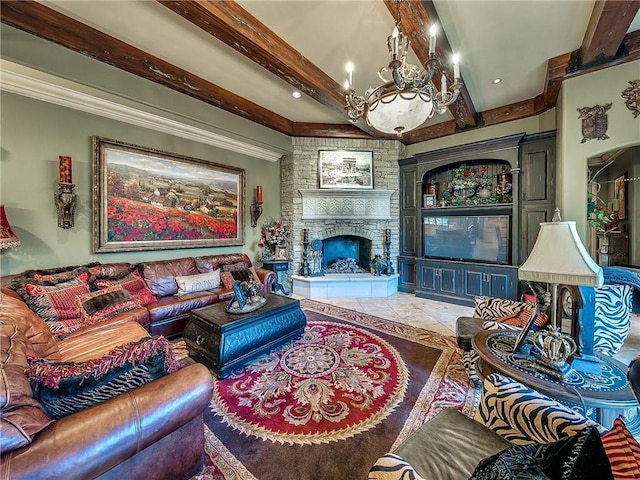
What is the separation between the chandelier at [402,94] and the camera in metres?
1.96

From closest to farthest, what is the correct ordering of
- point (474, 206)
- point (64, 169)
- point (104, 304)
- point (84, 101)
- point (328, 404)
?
point (328, 404), point (104, 304), point (64, 169), point (84, 101), point (474, 206)

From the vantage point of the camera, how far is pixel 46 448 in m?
0.84

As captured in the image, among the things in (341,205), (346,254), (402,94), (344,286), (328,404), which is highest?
(402,94)

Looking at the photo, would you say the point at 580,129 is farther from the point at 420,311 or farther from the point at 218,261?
the point at 218,261

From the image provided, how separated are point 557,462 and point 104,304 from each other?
3.47 m

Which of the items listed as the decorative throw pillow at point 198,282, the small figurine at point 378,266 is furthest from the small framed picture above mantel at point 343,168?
the decorative throw pillow at point 198,282

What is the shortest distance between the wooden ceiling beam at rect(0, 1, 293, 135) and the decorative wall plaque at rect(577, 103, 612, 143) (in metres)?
4.62

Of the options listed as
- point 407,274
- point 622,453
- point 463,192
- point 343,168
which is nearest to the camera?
point 622,453

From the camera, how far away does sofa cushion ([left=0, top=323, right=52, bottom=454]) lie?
2.62ft

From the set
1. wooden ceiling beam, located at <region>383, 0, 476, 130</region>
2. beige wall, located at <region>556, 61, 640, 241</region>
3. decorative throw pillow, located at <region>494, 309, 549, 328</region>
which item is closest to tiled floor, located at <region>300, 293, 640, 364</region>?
decorative throw pillow, located at <region>494, 309, 549, 328</region>

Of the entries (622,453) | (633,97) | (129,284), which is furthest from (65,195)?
(633,97)

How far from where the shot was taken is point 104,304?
2617 millimetres

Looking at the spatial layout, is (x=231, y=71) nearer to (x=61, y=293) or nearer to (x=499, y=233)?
(x=61, y=293)

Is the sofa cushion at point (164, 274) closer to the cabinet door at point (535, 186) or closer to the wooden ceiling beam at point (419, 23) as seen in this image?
→ the wooden ceiling beam at point (419, 23)
